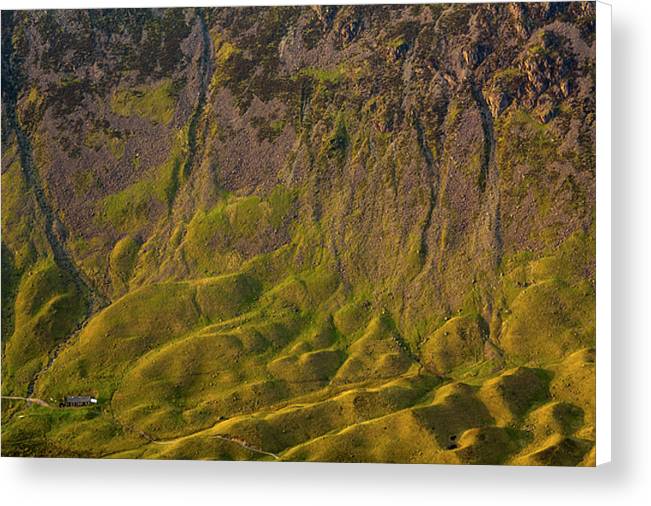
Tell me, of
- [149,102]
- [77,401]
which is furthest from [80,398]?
[149,102]

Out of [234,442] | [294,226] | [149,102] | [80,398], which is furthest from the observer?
[149,102]

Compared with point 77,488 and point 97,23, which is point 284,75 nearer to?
point 97,23

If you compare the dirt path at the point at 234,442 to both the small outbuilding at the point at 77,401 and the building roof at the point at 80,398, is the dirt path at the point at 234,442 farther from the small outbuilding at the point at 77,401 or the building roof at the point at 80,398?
the building roof at the point at 80,398

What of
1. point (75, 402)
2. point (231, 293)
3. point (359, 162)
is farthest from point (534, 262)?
point (75, 402)

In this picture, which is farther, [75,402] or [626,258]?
[75,402]

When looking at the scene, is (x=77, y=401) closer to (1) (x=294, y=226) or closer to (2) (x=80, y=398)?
(2) (x=80, y=398)

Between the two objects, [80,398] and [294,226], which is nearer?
[80,398]

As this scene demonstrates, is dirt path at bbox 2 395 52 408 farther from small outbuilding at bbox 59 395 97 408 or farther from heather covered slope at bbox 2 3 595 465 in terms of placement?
small outbuilding at bbox 59 395 97 408

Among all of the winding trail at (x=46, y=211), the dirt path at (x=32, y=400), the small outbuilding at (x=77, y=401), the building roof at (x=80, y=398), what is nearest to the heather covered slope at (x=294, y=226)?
the winding trail at (x=46, y=211)
